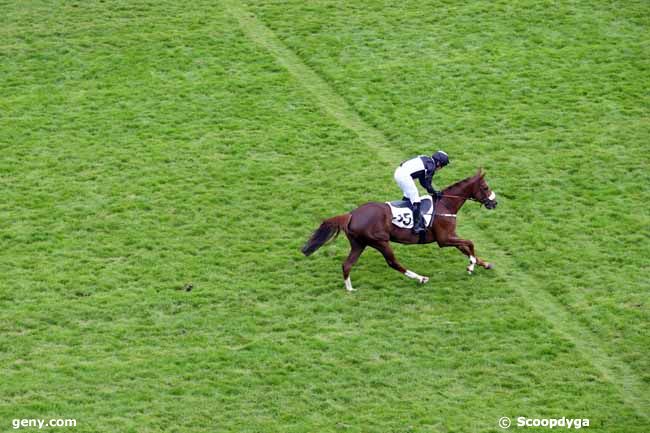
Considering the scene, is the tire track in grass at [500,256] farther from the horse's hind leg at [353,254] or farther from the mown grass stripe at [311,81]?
the horse's hind leg at [353,254]

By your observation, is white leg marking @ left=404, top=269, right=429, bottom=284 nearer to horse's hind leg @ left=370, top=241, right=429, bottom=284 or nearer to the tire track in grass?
horse's hind leg @ left=370, top=241, right=429, bottom=284

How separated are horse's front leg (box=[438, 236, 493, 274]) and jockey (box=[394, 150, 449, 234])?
63 cm

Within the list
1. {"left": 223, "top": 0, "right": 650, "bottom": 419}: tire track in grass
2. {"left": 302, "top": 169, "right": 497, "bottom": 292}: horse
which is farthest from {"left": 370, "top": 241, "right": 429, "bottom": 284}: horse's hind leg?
{"left": 223, "top": 0, "right": 650, "bottom": 419}: tire track in grass

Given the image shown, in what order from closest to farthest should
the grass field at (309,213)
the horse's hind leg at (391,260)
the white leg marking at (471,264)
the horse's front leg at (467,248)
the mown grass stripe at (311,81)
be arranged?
the grass field at (309,213)
the horse's hind leg at (391,260)
the horse's front leg at (467,248)
the white leg marking at (471,264)
the mown grass stripe at (311,81)

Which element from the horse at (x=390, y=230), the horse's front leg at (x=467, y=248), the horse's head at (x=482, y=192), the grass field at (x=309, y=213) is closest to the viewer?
the grass field at (x=309, y=213)

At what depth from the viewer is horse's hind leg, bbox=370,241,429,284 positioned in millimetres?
21203

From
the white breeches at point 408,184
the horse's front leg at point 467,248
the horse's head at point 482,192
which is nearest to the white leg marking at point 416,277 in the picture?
the horse's front leg at point 467,248

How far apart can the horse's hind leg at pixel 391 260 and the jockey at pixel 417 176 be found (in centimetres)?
65

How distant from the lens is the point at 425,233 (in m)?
21.5

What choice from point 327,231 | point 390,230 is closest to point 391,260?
point 390,230

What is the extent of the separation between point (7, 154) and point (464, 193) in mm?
12157

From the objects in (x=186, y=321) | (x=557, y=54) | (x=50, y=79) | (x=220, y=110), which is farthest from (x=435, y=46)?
(x=186, y=321)

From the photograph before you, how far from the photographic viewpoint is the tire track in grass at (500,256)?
1907cm

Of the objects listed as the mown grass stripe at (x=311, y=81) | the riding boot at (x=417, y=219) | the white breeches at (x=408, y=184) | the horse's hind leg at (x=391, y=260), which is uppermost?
the white breeches at (x=408, y=184)
